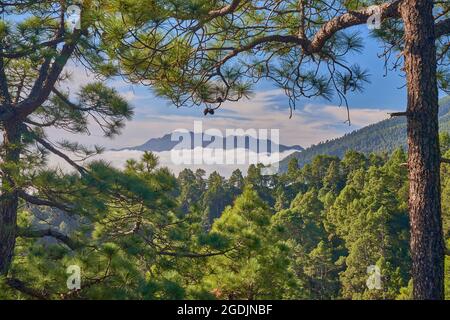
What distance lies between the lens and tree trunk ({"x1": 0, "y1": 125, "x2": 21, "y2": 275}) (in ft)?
17.2

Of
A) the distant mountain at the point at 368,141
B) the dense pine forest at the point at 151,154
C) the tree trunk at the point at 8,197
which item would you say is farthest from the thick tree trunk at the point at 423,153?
the distant mountain at the point at 368,141

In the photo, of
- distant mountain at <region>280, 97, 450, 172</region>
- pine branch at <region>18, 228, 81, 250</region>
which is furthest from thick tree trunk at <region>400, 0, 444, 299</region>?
distant mountain at <region>280, 97, 450, 172</region>

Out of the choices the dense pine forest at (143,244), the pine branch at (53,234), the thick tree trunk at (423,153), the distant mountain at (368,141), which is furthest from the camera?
the distant mountain at (368,141)

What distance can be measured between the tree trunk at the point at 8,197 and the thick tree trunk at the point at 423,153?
396 centimetres

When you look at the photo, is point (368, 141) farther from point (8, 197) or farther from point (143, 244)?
point (8, 197)

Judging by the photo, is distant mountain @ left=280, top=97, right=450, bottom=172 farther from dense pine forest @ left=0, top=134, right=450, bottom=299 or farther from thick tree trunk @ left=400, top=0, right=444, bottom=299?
thick tree trunk @ left=400, top=0, right=444, bottom=299

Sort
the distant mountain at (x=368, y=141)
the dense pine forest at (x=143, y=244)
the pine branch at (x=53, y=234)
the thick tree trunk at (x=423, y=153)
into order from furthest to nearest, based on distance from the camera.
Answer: the distant mountain at (x=368, y=141) < the pine branch at (x=53, y=234) < the dense pine forest at (x=143, y=244) < the thick tree trunk at (x=423, y=153)

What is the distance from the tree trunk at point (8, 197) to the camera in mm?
5254

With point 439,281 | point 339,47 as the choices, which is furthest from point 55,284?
point 339,47

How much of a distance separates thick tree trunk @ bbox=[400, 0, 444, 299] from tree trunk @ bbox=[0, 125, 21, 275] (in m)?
3.96

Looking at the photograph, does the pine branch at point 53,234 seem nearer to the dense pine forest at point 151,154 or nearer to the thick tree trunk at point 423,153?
the dense pine forest at point 151,154

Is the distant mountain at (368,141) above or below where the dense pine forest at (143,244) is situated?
above

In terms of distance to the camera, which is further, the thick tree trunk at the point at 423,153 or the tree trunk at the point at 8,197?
the tree trunk at the point at 8,197

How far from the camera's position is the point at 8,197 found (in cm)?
538
